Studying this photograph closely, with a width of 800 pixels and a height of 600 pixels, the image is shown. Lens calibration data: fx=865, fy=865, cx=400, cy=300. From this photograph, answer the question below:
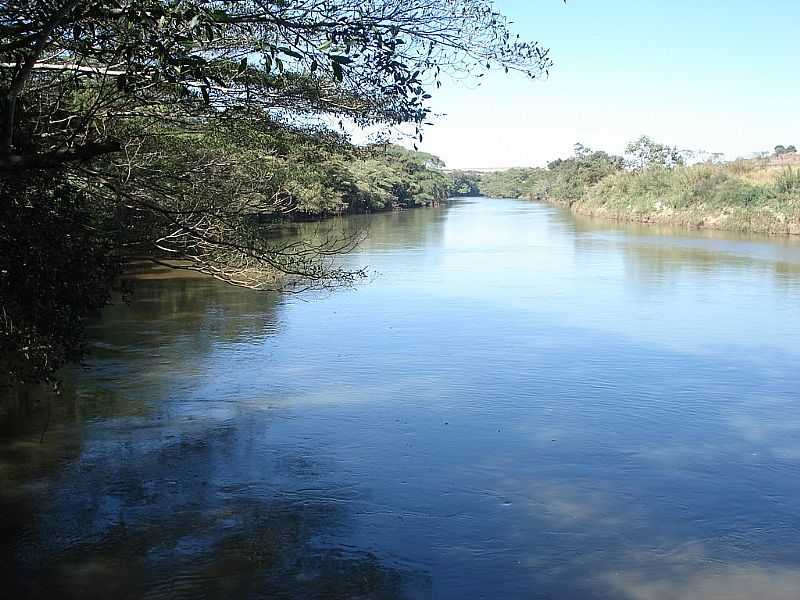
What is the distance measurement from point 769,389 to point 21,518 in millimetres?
8249

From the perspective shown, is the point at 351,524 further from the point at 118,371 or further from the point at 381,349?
the point at 381,349

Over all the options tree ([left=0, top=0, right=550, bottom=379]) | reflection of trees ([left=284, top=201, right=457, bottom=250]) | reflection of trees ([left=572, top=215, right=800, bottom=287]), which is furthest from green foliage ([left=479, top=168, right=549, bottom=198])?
tree ([left=0, top=0, right=550, bottom=379])

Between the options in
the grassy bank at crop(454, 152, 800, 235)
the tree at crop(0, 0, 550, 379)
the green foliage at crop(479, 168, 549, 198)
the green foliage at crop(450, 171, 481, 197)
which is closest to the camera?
the tree at crop(0, 0, 550, 379)

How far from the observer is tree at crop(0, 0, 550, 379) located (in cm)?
470

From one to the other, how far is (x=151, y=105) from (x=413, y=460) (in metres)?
3.98

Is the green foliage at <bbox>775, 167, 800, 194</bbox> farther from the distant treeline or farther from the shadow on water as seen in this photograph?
the shadow on water

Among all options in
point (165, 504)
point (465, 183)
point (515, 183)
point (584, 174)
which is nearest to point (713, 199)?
point (584, 174)

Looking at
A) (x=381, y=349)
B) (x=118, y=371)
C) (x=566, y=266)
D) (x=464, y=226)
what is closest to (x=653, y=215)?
(x=464, y=226)

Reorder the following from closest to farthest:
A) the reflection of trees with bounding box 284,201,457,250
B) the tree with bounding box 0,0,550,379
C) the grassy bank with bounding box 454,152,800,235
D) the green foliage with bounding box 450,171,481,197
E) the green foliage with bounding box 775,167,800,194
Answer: the tree with bounding box 0,0,550,379
the reflection of trees with bounding box 284,201,457,250
the green foliage with bounding box 775,167,800,194
the grassy bank with bounding box 454,152,800,235
the green foliage with bounding box 450,171,481,197

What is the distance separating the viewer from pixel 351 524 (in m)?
6.29

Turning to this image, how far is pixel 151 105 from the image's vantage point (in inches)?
308

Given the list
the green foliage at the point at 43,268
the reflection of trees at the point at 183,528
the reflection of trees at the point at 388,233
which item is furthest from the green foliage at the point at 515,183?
the green foliage at the point at 43,268

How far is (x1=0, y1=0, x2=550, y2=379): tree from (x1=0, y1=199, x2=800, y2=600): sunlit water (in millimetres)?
1209

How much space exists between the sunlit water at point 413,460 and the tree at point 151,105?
3.97ft
